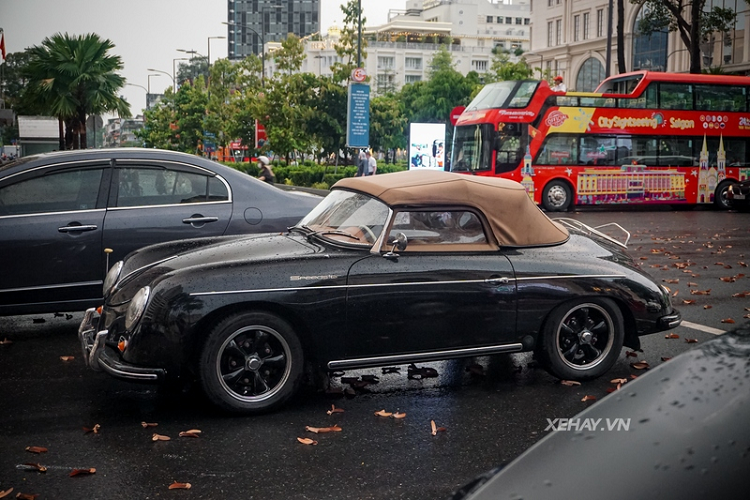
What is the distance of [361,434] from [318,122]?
3600 centimetres

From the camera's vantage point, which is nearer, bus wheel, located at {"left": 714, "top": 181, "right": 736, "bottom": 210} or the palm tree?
bus wheel, located at {"left": 714, "top": 181, "right": 736, "bottom": 210}

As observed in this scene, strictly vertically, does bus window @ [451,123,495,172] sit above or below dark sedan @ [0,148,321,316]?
above

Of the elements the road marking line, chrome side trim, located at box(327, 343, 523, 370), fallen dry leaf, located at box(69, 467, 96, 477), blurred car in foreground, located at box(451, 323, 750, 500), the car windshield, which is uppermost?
the car windshield

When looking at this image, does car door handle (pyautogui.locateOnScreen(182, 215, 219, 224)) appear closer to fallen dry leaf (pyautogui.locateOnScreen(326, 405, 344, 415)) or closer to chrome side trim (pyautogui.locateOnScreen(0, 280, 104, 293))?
chrome side trim (pyautogui.locateOnScreen(0, 280, 104, 293))

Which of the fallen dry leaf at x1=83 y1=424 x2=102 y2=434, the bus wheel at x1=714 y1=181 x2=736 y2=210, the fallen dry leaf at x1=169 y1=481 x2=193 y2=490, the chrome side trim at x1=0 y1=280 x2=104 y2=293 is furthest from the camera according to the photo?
the bus wheel at x1=714 y1=181 x2=736 y2=210

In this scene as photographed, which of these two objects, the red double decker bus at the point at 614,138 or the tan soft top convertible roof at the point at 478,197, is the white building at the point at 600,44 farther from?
the tan soft top convertible roof at the point at 478,197

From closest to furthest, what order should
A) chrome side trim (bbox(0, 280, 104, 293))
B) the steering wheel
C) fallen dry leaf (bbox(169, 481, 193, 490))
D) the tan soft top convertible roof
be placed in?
fallen dry leaf (bbox(169, 481, 193, 490)) → the steering wheel → the tan soft top convertible roof → chrome side trim (bbox(0, 280, 104, 293))

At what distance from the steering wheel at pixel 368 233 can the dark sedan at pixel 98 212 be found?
2206mm

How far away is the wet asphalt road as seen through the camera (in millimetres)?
4148

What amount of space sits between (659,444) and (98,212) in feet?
20.6

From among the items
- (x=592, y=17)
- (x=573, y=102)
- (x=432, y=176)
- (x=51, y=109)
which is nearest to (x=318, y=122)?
(x=51, y=109)

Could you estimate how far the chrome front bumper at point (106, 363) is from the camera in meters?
5.03

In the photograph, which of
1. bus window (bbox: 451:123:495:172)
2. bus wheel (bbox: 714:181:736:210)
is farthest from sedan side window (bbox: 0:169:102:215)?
bus wheel (bbox: 714:181:736:210)

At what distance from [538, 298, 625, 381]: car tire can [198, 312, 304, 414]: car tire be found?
5.74ft
